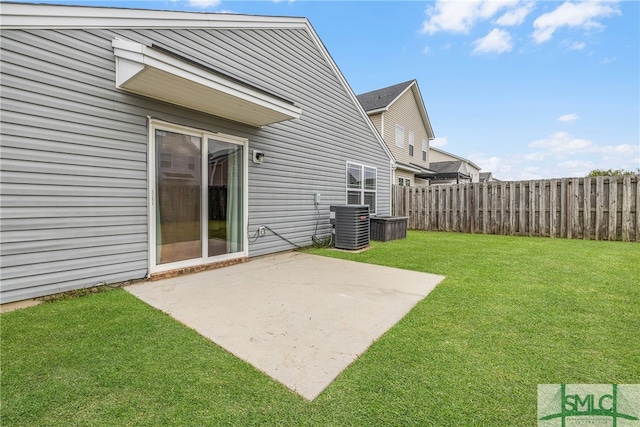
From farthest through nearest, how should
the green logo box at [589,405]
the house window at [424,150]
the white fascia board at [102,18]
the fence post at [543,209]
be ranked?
the house window at [424,150], the fence post at [543,209], the white fascia board at [102,18], the green logo box at [589,405]

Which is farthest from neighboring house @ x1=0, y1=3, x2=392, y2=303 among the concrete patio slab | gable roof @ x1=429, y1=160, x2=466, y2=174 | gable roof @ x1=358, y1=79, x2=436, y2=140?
gable roof @ x1=429, y1=160, x2=466, y2=174

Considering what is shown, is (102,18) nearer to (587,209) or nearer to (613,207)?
(587,209)

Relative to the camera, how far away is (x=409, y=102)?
16984 millimetres

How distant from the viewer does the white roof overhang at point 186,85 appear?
337cm

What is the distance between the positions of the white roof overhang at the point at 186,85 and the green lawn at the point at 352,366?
2741mm

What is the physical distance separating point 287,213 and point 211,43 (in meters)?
3.54

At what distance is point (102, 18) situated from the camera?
11.8 ft

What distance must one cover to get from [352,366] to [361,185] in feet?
24.2

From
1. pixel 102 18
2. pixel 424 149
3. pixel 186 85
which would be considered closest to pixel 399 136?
pixel 424 149

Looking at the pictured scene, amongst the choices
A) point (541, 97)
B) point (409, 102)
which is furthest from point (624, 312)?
point (409, 102)

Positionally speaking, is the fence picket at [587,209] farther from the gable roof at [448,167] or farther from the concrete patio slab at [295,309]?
the gable roof at [448,167]

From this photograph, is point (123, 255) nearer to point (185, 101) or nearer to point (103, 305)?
point (103, 305)

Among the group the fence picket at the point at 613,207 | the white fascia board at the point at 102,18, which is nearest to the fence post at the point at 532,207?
the fence picket at the point at 613,207

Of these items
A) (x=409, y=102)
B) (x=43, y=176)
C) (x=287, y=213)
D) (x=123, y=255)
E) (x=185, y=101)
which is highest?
(x=409, y=102)
